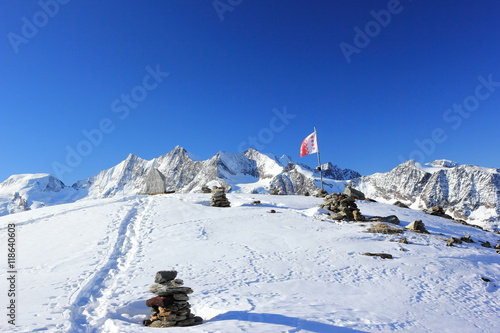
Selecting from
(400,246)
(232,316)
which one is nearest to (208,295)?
(232,316)

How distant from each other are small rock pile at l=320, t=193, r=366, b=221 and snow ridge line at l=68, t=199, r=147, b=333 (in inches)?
717

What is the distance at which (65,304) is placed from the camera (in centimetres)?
1163

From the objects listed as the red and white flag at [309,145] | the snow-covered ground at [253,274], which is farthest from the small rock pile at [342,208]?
the red and white flag at [309,145]

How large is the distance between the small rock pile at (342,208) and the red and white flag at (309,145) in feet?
29.3

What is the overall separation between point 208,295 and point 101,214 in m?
20.9

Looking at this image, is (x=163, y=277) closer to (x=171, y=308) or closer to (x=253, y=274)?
(x=171, y=308)

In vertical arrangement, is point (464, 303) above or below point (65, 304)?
below

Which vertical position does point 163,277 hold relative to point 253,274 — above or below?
above

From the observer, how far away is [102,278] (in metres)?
14.9

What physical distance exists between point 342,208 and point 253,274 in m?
16.4

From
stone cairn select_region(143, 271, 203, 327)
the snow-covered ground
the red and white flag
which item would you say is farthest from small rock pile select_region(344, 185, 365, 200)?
stone cairn select_region(143, 271, 203, 327)

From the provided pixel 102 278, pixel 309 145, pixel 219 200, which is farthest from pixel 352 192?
pixel 102 278

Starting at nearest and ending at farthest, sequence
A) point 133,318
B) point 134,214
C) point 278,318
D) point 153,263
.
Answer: point 278,318
point 133,318
point 153,263
point 134,214

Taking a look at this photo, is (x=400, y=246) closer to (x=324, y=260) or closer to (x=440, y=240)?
(x=440, y=240)
